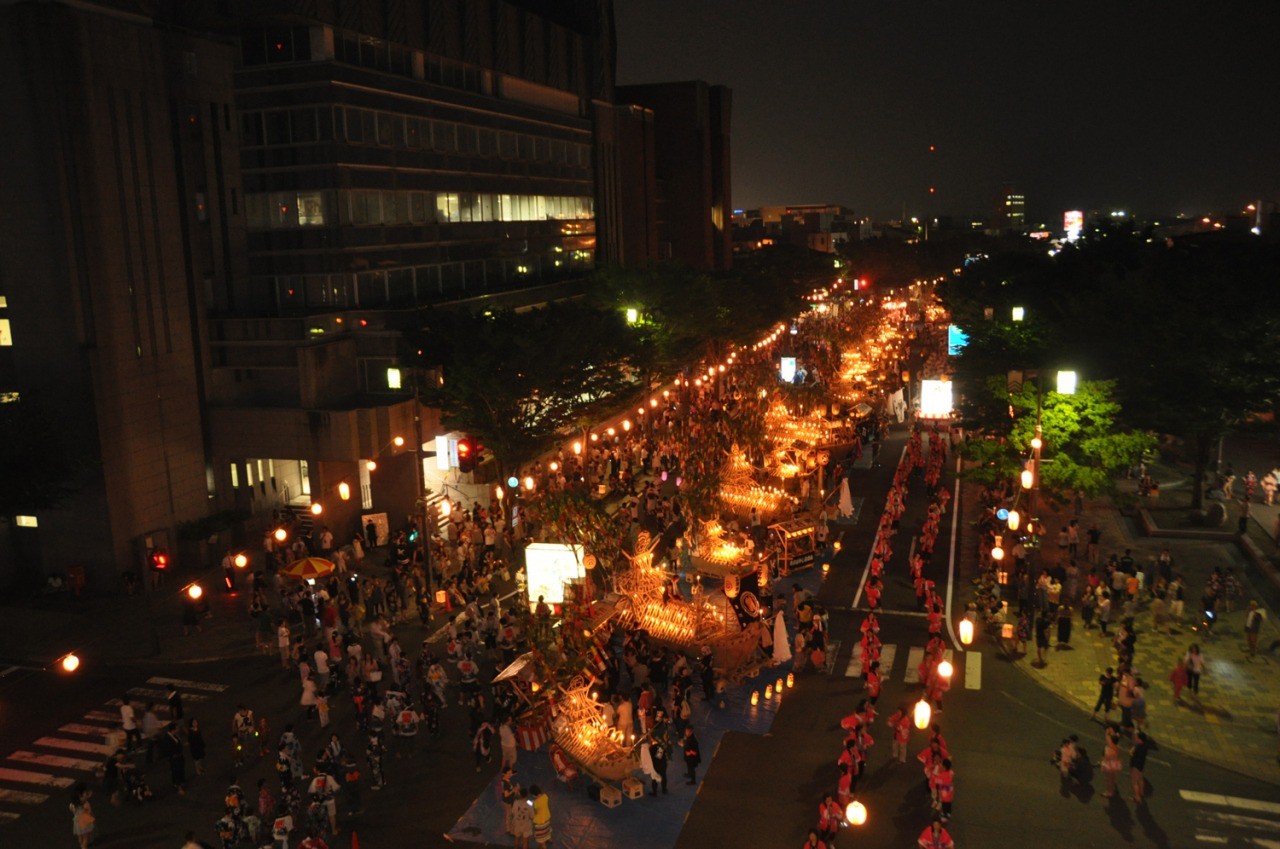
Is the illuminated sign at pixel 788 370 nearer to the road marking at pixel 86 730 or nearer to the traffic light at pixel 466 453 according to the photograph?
the traffic light at pixel 466 453

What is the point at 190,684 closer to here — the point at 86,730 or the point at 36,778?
the point at 86,730

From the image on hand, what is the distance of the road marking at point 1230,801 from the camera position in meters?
17.6

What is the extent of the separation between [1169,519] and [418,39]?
124ft

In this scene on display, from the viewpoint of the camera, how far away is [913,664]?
79.3 ft

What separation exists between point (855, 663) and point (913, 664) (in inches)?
55.1

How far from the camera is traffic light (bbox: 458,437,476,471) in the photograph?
89.1ft

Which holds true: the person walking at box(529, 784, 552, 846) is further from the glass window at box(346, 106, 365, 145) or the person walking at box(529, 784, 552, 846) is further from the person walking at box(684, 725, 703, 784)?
the glass window at box(346, 106, 365, 145)

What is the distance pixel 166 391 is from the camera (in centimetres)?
3509

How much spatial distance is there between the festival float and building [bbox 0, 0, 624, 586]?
1469 centimetres

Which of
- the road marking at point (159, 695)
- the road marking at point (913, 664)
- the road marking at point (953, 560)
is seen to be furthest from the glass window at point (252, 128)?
the road marking at point (913, 664)

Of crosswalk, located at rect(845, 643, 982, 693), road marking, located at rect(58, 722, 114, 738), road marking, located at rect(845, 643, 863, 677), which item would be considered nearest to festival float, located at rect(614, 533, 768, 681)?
road marking, located at rect(845, 643, 863, 677)

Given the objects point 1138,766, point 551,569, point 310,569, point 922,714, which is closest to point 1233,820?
point 1138,766

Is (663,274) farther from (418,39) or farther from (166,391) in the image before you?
(166,391)

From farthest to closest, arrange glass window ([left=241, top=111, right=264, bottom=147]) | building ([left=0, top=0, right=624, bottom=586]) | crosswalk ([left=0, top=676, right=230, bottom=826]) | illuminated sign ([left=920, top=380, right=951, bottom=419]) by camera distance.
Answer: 1. glass window ([left=241, top=111, right=264, bottom=147])
2. illuminated sign ([left=920, top=380, right=951, bottom=419])
3. building ([left=0, top=0, right=624, bottom=586])
4. crosswalk ([left=0, top=676, right=230, bottom=826])
